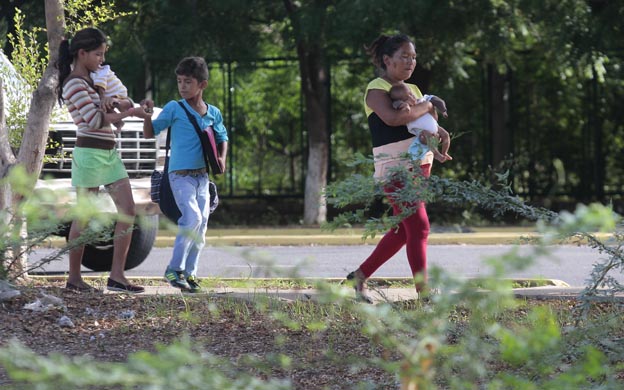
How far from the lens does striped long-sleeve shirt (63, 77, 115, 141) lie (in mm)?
6309

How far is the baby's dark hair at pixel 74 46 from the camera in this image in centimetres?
635

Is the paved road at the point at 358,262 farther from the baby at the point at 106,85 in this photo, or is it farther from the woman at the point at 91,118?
the baby at the point at 106,85

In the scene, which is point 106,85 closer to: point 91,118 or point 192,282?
point 91,118

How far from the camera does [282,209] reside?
1683cm

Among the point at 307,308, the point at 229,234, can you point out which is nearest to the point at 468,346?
the point at 307,308

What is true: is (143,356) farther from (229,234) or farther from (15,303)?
(229,234)

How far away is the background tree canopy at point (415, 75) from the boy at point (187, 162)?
15.0 ft

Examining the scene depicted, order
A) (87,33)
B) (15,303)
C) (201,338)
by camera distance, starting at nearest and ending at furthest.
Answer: (201,338)
(15,303)
(87,33)

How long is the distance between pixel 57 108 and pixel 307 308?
283 centimetres

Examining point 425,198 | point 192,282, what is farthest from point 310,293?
point 425,198

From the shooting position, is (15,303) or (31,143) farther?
(31,143)

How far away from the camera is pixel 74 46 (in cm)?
638

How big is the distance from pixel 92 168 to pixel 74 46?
2.32ft

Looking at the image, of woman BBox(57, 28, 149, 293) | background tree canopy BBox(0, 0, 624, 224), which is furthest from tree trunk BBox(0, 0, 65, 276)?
background tree canopy BBox(0, 0, 624, 224)
